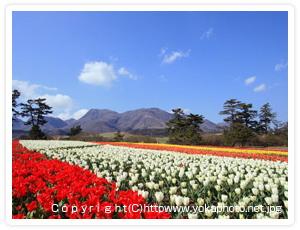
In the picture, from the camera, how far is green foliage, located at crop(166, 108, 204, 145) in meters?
25.8

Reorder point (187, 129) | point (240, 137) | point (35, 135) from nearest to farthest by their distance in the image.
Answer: point (240, 137)
point (35, 135)
point (187, 129)

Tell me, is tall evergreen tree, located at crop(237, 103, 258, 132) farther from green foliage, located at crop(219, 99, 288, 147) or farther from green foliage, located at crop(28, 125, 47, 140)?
green foliage, located at crop(28, 125, 47, 140)

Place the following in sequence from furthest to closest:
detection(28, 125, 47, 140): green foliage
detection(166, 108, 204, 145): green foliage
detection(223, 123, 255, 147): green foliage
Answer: detection(28, 125, 47, 140): green foliage → detection(166, 108, 204, 145): green foliage → detection(223, 123, 255, 147): green foliage

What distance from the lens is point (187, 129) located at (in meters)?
29.7

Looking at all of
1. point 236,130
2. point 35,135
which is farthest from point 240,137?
point 35,135

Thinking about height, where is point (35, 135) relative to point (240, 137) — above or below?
below

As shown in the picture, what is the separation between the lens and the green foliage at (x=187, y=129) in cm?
2582

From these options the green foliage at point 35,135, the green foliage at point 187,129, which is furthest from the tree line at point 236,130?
the green foliage at point 35,135

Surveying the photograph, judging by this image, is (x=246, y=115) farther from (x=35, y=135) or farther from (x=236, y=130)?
(x=35, y=135)

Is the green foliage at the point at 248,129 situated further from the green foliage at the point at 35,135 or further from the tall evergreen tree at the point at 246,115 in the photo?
the green foliage at the point at 35,135

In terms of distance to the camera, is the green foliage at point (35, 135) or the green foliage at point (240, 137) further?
the green foliage at point (35, 135)

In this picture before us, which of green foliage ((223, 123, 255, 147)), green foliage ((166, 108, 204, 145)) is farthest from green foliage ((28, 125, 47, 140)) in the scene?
green foliage ((223, 123, 255, 147))
